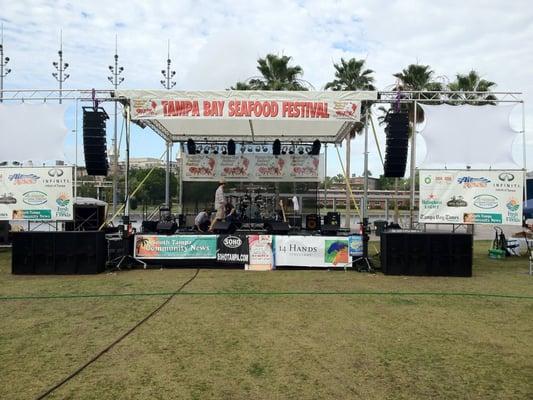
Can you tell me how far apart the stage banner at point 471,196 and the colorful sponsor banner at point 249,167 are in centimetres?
715

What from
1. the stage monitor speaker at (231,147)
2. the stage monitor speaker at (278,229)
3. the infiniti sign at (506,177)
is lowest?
the stage monitor speaker at (278,229)

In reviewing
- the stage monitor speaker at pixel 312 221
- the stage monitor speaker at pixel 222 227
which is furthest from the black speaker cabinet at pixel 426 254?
the stage monitor speaker at pixel 312 221

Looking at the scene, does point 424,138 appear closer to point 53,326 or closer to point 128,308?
point 128,308

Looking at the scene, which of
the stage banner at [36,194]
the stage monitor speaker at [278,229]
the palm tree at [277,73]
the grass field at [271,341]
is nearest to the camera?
the grass field at [271,341]

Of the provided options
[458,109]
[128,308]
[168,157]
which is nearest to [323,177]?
[168,157]

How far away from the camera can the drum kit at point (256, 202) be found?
1747 cm

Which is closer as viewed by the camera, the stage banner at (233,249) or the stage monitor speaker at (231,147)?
the stage banner at (233,249)

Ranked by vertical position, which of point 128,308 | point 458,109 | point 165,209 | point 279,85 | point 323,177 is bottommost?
point 128,308

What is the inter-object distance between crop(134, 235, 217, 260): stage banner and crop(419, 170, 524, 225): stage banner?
5126mm

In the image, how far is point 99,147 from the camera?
11.0 metres

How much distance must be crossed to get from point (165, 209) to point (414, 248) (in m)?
8.86

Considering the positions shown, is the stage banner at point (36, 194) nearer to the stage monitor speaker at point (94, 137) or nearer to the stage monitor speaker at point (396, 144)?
the stage monitor speaker at point (94, 137)

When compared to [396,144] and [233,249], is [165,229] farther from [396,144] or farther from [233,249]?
[396,144]

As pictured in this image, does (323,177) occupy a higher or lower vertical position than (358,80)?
lower
